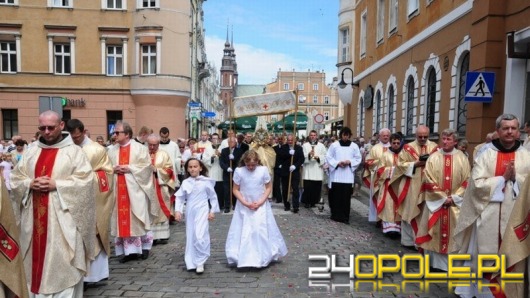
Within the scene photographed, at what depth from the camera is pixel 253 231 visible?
6.00 meters

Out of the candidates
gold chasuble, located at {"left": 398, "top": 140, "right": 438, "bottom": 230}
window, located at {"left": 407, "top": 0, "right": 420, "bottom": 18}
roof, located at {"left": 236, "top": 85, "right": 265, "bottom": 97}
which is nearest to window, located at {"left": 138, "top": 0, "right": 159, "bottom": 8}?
window, located at {"left": 407, "top": 0, "right": 420, "bottom": 18}

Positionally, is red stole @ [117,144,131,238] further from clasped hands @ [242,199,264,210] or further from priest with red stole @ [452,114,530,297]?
priest with red stole @ [452,114,530,297]

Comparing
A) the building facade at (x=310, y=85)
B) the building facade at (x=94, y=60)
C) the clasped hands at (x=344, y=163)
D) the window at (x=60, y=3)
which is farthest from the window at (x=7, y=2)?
the building facade at (x=310, y=85)

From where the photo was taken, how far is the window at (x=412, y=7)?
582 inches

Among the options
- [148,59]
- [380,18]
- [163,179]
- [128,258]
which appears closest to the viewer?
[128,258]

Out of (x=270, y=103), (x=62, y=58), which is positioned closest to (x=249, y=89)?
(x=62, y=58)

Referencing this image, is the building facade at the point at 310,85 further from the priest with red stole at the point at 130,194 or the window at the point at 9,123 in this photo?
the priest with red stole at the point at 130,194

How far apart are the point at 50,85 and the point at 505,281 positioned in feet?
85.6

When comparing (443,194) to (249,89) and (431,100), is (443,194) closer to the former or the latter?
(431,100)

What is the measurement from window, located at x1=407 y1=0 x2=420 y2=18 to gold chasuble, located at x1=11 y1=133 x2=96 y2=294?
1357 cm

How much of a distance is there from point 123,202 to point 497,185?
4983mm

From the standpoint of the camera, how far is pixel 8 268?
313 cm

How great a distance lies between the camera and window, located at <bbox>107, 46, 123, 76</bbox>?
25375 millimetres

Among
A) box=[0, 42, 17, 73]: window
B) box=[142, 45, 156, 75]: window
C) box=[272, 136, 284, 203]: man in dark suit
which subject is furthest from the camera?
box=[142, 45, 156, 75]: window
